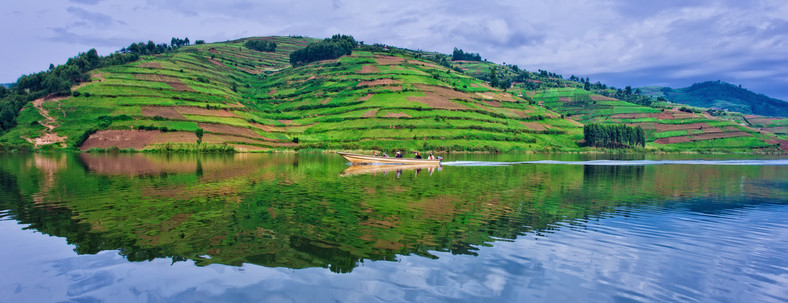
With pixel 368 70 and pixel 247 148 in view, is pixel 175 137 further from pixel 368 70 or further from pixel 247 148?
pixel 368 70

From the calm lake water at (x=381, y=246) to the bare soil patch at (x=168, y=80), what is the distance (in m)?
124

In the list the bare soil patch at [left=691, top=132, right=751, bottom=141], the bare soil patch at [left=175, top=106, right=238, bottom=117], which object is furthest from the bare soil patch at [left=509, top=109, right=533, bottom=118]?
the bare soil patch at [left=175, top=106, right=238, bottom=117]

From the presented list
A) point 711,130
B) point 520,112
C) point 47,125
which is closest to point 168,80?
point 47,125

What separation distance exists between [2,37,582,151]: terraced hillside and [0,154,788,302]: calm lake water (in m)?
92.3

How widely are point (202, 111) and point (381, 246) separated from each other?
13518 centimetres

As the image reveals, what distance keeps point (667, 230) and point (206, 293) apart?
24.1 m

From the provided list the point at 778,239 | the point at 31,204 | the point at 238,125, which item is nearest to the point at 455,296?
the point at 778,239

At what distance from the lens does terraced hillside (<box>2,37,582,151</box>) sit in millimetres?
120125

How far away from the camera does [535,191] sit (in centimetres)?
4084

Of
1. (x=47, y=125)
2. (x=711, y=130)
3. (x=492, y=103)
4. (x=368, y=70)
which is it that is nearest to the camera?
(x=47, y=125)

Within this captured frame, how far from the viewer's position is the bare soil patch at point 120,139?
4449 inches

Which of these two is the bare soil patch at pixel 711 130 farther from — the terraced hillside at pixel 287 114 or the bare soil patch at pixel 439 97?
the bare soil patch at pixel 439 97

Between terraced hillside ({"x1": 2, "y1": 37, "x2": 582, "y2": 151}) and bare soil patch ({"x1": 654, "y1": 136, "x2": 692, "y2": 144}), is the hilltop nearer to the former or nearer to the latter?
terraced hillside ({"x1": 2, "y1": 37, "x2": 582, "y2": 151})

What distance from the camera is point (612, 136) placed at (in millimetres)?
165875
